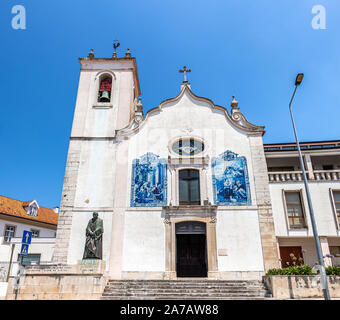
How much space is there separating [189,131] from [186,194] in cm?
395

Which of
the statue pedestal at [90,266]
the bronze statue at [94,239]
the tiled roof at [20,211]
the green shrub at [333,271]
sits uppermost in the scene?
the tiled roof at [20,211]

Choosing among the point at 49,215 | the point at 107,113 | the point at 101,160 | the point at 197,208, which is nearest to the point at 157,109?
the point at 107,113

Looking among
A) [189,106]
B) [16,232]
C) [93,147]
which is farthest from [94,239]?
[16,232]

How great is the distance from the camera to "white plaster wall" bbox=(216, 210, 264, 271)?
14250 millimetres

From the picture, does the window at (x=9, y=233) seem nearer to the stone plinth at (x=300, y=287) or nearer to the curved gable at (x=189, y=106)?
the curved gable at (x=189, y=106)

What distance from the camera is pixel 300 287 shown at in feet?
36.3

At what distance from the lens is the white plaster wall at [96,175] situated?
1595 centimetres

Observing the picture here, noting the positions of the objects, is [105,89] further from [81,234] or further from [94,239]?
[94,239]

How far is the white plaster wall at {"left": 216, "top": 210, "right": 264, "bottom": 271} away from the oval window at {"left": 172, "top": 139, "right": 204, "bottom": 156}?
383 centimetres

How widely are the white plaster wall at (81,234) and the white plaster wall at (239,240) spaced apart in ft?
18.6

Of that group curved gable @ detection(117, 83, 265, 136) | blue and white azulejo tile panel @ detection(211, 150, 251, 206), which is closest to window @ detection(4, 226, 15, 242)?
curved gable @ detection(117, 83, 265, 136)

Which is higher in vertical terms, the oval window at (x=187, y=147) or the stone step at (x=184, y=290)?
the oval window at (x=187, y=147)

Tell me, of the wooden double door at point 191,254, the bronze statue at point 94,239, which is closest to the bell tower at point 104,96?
the bronze statue at point 94,239

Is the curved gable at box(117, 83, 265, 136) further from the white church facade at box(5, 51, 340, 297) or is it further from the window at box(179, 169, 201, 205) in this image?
the window at box(179, 169, 201, 205)
